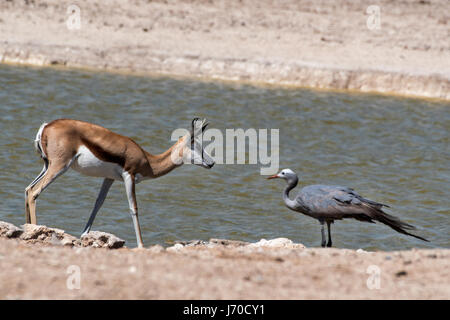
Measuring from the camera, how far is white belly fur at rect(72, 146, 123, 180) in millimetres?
9234

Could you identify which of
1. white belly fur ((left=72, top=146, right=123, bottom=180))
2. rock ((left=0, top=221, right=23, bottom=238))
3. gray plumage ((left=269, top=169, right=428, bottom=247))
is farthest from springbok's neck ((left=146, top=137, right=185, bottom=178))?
rock ((left=0, top=221, right=23, bottom=238))

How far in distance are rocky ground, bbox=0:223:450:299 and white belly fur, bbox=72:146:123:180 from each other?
5.64 feet

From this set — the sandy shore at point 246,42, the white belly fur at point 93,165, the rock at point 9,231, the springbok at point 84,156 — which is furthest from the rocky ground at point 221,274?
the sandy shore at point 246,42

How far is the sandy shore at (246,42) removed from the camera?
952 inches

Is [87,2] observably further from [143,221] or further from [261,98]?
[143,221]

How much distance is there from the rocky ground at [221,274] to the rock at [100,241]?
1.32 m

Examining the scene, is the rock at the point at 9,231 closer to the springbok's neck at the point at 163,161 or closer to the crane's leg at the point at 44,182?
the crane's leg at the point at 44,182

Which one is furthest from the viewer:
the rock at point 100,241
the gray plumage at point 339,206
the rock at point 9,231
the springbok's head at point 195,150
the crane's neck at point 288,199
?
the crane's neck at point 288,199

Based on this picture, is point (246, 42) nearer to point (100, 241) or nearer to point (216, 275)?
point (100, 241)

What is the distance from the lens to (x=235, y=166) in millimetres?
16172

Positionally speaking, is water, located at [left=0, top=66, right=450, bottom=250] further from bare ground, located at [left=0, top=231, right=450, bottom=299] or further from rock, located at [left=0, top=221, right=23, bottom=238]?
bare ground, located at [left=0, top=231, right=450, bottom=299]

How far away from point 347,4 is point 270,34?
4.35 meters

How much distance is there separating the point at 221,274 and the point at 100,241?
3012mm

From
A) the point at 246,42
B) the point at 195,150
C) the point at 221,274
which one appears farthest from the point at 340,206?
the point at 246,42
